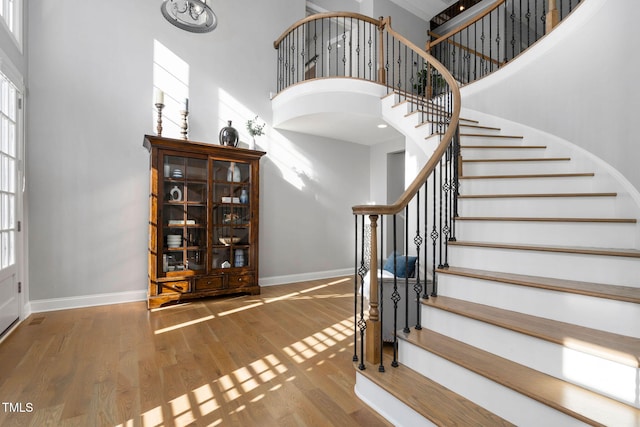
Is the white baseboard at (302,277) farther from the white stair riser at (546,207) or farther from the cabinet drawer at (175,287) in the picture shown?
the white stair riser at (546,207)

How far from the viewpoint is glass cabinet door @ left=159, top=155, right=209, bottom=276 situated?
3775 mm

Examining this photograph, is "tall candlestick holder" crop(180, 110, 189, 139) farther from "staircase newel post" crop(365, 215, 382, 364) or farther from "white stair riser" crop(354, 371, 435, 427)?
"white stair riser" crop(354, 371, 435, 427)

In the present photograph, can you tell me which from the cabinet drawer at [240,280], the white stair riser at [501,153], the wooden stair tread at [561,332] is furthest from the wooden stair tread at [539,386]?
the cabinet drawer at [240,280]

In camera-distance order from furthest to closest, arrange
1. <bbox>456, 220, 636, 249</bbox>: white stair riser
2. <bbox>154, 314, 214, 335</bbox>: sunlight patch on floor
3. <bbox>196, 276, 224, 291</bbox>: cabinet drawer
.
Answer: <bbox>196, 276, 224, 291</bbox>: cabinet drawer, <bbox>154, 314, 214, 335</bbox>: sunlight patch on floor, <bbox>456, 220, 636, 249</bbox>: white stair riser

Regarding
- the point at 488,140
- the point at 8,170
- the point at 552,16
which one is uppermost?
the point at 552,16

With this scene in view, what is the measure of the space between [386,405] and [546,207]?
1957mm

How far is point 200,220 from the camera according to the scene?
13.2 ft

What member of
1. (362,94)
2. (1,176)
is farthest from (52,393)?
(362,94)

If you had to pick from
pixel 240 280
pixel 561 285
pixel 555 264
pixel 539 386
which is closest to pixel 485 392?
pixel 539 386

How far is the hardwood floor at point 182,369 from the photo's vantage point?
1.74 meters

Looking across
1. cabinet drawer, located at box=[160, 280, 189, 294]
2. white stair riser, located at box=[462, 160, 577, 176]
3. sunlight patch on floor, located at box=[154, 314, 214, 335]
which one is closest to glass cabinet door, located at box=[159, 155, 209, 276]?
cabinet drawer, located at box=[160, 280, 189, 294]

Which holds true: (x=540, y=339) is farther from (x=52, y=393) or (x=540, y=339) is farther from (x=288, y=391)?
(x=52, y=393)

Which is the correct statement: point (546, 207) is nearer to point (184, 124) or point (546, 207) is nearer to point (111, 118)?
point (184, 124)

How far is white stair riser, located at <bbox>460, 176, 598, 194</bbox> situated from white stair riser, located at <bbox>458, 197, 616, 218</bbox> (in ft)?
0.96
